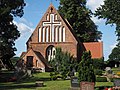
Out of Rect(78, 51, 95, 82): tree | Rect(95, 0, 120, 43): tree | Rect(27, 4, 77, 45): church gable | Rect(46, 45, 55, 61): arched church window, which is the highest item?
Rect(27, 4, 77, 45): church gable

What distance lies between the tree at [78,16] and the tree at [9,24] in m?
22.1

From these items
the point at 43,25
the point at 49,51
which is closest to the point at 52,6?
the point at 43,25

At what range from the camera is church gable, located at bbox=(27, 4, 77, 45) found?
200 feet

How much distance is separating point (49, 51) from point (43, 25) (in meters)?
5.61

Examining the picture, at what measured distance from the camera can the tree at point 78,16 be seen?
225ft

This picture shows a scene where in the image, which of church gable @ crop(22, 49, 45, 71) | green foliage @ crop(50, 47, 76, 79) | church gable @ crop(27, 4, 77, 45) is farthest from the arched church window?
green foliage @ crop(50, 47, 76, 79)

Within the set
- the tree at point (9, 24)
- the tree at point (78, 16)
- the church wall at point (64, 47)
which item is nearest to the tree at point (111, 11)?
the tree at point (9, 24)

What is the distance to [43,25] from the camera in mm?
62000

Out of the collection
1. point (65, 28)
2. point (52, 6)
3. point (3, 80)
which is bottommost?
point (3, 80)

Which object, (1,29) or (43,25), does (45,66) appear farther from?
(1,29)

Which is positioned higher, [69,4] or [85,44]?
[69,4]

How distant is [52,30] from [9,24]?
624 inches

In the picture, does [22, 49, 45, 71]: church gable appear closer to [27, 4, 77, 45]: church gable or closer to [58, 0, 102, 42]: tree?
[27, 4, 77, 45]: church gable

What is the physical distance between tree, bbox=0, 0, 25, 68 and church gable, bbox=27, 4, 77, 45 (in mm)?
13438
